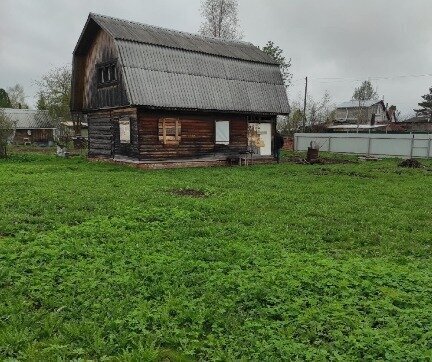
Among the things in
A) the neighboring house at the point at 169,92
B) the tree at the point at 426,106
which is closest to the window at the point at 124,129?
the neighboring house at the point at 169,92

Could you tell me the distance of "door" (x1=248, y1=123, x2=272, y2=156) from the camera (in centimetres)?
2427

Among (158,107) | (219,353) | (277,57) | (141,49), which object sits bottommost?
(219,353)

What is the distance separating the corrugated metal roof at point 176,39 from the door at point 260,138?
4.06 m

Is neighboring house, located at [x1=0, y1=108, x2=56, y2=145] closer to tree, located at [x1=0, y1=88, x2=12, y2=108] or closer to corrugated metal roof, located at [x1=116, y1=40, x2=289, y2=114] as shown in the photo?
tree, located at [x1=0, y1=88, x2=12, y2=108]

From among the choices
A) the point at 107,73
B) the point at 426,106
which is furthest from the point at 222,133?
the point at 426,106

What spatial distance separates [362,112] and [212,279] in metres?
70.4

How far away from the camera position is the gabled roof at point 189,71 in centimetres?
1950

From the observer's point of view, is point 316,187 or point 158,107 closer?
point 316,187

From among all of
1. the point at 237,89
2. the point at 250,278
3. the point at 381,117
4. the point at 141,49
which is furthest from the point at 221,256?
the point at 381,117

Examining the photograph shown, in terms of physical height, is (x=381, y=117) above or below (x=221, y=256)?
above

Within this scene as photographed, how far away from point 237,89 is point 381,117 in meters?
57.8

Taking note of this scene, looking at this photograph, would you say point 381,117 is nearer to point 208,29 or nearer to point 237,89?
point 208,29

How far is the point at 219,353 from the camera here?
376 cm

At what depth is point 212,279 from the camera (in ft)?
17.8
